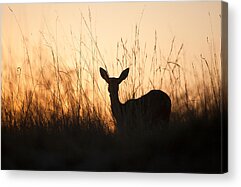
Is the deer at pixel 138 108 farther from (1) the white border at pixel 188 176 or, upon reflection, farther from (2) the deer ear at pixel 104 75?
(1) the white border at pixel 188 176

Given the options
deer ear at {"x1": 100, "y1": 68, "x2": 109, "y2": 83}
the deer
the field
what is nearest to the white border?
the field

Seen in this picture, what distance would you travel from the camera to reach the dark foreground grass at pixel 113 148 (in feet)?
9.00

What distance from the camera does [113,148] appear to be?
110 inches

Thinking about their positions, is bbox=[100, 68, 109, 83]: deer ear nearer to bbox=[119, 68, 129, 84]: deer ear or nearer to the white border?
bbox=[119, 68, 129, 84]: deer ear

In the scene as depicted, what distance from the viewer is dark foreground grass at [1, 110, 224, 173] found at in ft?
9.00

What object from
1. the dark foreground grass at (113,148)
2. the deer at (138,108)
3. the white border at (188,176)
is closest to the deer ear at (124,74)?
the deer at (138,108)

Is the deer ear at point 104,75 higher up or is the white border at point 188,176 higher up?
the deer ear at point 104,75

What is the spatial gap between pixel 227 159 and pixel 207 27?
0.43 metres

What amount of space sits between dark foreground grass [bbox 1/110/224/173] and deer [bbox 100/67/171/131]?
30mm

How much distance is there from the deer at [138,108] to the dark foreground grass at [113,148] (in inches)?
1.2

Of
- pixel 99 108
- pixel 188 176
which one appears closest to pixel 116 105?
pixel 99 108

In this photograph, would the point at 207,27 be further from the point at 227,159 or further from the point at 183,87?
the point at 227,159

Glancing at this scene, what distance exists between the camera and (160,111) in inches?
109

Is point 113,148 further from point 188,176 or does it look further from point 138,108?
point 188,176
